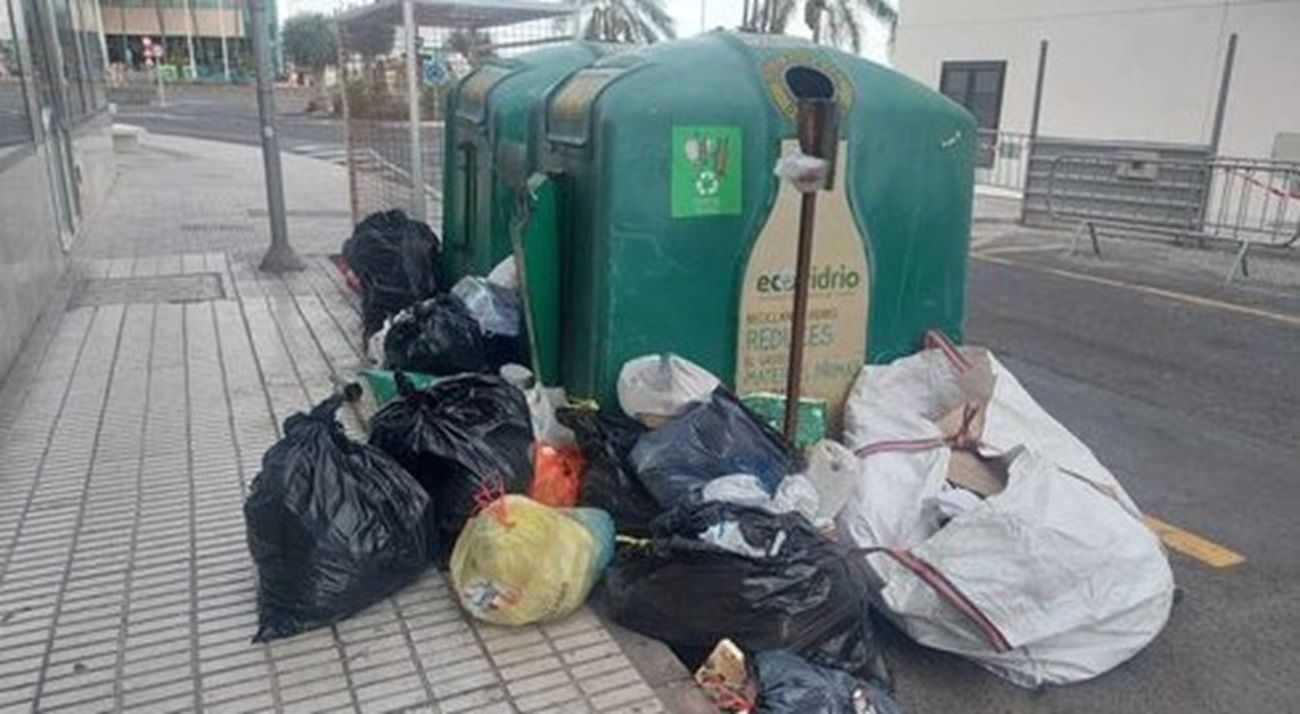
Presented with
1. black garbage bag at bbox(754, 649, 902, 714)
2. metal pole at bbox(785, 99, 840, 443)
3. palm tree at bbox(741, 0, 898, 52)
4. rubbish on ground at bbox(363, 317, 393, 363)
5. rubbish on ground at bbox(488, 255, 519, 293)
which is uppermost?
palm tree at bbox(741, 0, 898, 52)

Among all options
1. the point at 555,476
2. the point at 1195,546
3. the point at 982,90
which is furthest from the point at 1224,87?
the point at 555,476

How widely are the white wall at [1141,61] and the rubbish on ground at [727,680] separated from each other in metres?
13.5

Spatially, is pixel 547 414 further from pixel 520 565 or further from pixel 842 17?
pixel 842 17

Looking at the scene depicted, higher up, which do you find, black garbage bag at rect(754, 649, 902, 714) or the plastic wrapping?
the plastic wrapping

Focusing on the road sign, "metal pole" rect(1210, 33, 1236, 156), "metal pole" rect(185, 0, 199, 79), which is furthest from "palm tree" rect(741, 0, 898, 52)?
"metal pole" rect(185, 0, 199, 79)

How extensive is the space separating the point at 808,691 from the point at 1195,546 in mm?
2035

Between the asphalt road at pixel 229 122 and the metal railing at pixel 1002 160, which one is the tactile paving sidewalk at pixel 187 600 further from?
the asphalt road at pixel 229 122

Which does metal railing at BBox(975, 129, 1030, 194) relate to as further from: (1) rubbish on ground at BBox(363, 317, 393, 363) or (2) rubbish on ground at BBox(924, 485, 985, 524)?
(2) rubbish on ground at BBox(924, 485, 985, 524)

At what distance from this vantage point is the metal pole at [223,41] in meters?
61.8

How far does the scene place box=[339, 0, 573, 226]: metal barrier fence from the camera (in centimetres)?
713

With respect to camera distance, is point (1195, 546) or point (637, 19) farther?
point (637, 19)

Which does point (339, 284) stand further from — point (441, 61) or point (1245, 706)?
point (1245, 706)

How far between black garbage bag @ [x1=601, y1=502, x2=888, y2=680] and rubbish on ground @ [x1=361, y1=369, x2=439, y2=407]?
5.27 ft

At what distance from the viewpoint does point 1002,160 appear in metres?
17.2
